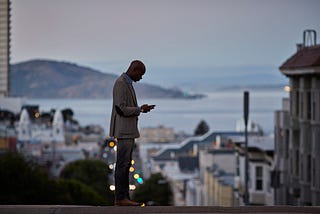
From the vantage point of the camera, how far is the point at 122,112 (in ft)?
53.3

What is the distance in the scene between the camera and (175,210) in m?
15.9

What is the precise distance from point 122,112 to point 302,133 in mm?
21736

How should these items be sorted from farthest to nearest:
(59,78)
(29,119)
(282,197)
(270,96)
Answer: (59,78)
(270,96)
(29,119)
(282,197)

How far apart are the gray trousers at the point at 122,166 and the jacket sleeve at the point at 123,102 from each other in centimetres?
37

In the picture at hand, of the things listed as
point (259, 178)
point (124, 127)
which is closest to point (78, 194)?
point (259, 178)

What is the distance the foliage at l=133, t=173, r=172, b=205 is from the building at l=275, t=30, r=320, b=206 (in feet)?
123

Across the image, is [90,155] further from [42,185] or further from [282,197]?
[282,197]

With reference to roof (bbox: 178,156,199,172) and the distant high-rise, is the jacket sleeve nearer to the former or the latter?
roof (bbox: 178,156,199,172)

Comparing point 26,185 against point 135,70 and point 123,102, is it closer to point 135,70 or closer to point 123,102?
point 135,70

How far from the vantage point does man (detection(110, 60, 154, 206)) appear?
16.3 meters

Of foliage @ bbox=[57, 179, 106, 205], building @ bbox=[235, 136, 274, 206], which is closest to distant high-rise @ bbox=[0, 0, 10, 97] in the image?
foliage @ bbox=[57, 179, 106, 205]

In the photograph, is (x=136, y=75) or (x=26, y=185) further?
(x=26, y=185)

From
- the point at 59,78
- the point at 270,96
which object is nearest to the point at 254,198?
the point at 270,96

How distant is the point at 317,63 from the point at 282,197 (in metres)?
8.00
